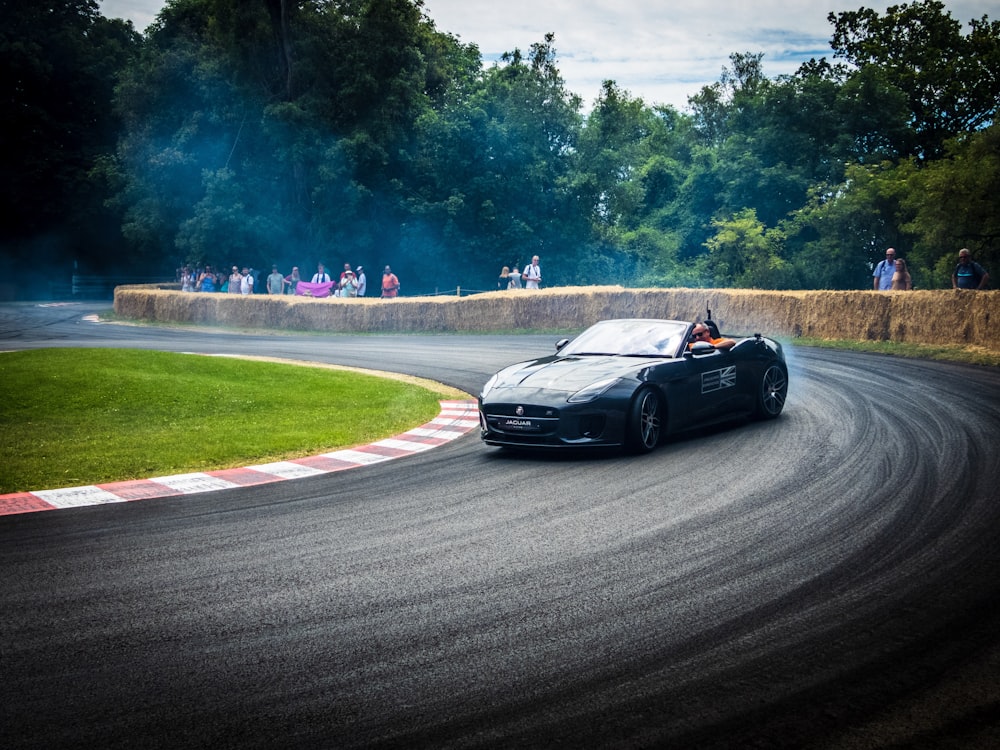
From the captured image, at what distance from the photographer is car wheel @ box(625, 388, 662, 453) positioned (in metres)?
9.72

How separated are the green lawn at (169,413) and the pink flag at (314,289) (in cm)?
1689

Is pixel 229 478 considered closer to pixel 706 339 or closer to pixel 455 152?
pixel 706 339

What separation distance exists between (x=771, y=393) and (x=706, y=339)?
1.11 m

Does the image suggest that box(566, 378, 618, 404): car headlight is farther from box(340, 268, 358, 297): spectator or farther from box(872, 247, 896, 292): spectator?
box(340, 268, 358, 297): spectator

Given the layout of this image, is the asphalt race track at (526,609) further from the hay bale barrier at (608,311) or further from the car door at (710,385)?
the hay bale barrier at (608,311)

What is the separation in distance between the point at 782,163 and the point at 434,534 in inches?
1873

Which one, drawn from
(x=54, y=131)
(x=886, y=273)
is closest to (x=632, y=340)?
(x=886, y=273)

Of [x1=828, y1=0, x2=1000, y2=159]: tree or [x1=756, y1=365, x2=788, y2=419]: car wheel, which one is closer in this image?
[x1=756, y1=365, x2=788, y2=419]: car wheel

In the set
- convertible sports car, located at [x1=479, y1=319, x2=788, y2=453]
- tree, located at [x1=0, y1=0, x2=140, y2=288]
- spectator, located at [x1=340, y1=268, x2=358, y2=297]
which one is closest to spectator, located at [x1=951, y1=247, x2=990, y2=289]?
convertible sports car, located at [x1=479, y1=319, x2=788, y2=453]

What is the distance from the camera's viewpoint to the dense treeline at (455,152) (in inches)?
1799

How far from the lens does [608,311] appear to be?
28.4m

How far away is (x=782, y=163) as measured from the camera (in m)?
50.3

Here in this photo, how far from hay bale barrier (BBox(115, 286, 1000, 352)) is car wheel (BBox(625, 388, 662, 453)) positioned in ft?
39.4

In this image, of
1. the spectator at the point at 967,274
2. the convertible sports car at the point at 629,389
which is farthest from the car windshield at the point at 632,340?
the spectator at the point at 967,274
